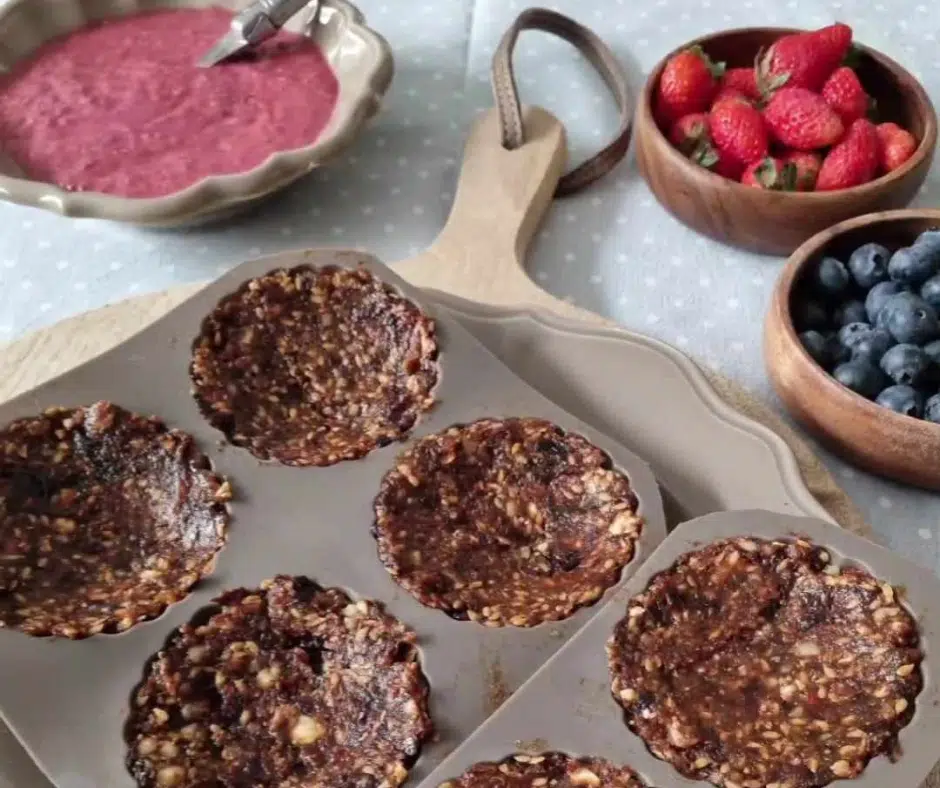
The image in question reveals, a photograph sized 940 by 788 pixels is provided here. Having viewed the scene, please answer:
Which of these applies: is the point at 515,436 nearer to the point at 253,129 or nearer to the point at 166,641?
the point at 166,641

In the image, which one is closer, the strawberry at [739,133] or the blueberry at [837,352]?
the blueberry at [837,352]

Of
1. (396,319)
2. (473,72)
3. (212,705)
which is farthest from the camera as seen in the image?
(473,72)

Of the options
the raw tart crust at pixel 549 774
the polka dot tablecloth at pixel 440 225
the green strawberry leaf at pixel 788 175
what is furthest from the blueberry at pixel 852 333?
the raw tart crust at pixel 549 774

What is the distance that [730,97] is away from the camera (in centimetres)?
245

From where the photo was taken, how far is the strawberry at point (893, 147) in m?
2.34

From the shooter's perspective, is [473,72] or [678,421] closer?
[678,421]

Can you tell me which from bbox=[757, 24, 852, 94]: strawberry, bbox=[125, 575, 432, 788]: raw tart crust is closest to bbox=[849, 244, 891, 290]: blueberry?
bbox=[757, 24, 852, 94]: strawberry

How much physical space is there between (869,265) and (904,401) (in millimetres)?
311

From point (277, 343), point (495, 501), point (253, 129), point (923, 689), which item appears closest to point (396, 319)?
point (277, 343)

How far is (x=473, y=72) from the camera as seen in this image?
3.00 m

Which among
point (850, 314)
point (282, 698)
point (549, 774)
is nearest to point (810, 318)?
point (850, 314)

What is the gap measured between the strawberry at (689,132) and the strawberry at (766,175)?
143 mm

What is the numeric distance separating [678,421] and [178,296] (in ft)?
3.30

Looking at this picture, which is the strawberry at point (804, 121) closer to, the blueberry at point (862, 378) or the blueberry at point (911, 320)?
the blueberry at point (911, 320)
